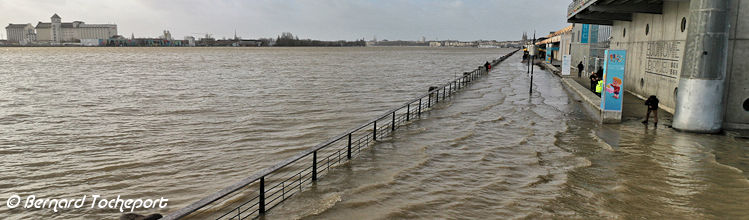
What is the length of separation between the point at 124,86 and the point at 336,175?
29881 millimetres

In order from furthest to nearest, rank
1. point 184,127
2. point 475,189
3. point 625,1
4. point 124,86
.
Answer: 1. point 124,86
2. point 625,1
3. point 184,127
4. point 475,189

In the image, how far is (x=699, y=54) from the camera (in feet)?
42.4

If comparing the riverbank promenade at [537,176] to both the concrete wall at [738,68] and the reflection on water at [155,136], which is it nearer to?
the concrete wall at [738,68]

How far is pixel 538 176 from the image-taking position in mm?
9695

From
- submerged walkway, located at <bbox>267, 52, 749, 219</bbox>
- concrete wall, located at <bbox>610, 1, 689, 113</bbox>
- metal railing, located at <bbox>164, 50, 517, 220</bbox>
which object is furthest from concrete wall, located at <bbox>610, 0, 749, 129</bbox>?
metal railing, located at <bbox>164, 50, 517, 220</bbox>

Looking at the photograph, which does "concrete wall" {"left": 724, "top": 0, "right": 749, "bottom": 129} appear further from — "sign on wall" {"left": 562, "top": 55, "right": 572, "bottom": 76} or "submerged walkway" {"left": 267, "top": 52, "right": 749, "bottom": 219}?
"sign on wall" {"left": 562, "top": 55, "right": 572, "bottom": 76}

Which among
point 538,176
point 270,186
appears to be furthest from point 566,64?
point 270,186

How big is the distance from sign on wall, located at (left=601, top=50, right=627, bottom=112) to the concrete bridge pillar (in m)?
1.73

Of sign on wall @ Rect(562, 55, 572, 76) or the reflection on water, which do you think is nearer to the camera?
the reflection on water

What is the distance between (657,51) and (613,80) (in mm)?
5123

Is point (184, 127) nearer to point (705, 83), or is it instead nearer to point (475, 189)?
point (475, 189)

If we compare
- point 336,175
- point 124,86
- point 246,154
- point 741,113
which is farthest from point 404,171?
point 124,86

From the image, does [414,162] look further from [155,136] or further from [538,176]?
[155,136]

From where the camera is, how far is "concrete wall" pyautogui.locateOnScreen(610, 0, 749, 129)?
13242 millimetres
